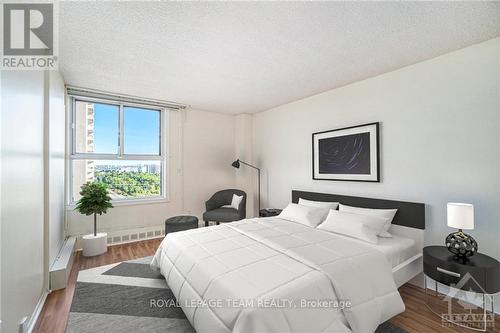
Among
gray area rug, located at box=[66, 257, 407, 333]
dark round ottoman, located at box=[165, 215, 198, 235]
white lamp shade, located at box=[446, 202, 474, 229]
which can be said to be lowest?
gray area rug, located at box=[66, 257, 407, 333]

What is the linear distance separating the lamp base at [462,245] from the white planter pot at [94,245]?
4.38 metres

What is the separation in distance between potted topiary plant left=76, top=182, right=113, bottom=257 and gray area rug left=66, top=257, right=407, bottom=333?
561 mm

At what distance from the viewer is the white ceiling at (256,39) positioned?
67.9 inches

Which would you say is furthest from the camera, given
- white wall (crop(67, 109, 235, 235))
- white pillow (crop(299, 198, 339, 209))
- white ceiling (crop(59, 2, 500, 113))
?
white wall (crop(67, 109, 235, 235))

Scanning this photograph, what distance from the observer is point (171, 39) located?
211 cm

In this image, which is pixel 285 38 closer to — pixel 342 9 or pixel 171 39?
pixel 342 9

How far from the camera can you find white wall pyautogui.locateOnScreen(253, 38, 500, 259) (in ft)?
6.91

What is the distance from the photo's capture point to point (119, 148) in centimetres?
404

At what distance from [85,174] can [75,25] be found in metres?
2.67

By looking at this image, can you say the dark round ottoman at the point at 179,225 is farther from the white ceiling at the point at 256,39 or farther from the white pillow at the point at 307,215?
the white ceiling at the point at 256,39

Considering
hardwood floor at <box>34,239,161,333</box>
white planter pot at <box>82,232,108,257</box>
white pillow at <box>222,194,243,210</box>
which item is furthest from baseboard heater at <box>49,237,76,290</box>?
white pillow at <box>222,194,243,210</box>

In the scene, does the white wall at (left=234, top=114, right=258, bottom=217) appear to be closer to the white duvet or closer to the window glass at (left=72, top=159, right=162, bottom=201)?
the window glass at (left=72, top=159, right=162, bottom=201)

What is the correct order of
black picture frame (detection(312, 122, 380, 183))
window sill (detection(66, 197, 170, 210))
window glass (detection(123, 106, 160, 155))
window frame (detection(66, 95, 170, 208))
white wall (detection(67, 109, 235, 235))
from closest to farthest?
black picture frame (detection(312, 122, 380, 183)) → window frame (detection(66, 95, 170, 208)) → window sill (detection(66, 197, 170, 210)) → white wall (detection(67, 109, 235, 235)) → window glass (detection(123, 106, 160, 155))

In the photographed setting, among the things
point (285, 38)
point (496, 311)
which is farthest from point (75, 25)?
point (496, 311)
